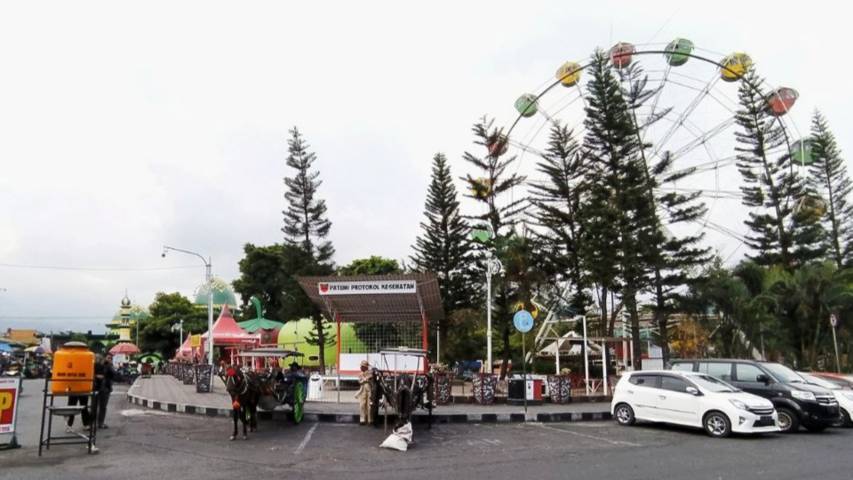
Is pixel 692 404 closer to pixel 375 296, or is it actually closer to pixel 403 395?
pixel 403 395

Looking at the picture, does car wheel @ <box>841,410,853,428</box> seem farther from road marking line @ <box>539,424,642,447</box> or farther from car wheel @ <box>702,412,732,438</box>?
road marking line @ <box>539,424,642,447</box>

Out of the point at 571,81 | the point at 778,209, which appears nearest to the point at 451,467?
the point at 571,81

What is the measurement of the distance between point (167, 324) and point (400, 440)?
54.6 m

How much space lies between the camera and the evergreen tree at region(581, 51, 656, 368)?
23531mm

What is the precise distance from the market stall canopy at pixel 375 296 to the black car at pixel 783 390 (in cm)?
761

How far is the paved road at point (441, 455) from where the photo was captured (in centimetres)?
784

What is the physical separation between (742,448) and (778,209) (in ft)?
83.6

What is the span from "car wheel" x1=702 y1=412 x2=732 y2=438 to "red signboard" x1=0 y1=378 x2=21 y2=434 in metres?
11.3

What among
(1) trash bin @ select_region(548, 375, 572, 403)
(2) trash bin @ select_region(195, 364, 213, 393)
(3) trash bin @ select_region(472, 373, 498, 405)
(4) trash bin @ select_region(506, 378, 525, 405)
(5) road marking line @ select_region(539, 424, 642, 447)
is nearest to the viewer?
(5) road marking line @ select_region(539, 424, 642, 447)

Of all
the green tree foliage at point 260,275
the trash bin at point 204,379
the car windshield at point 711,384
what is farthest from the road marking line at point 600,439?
the green tree foliage at point 260,275

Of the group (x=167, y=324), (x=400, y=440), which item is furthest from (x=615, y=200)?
(x=167, y=324)

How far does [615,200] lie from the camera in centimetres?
2411

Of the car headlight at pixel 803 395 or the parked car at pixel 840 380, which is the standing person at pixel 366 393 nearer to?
the car headlight at pixel 803 395

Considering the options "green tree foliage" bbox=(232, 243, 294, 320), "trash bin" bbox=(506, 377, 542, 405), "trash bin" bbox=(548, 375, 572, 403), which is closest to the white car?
"trash bin" bbox=(506, 377, 542, 405)
